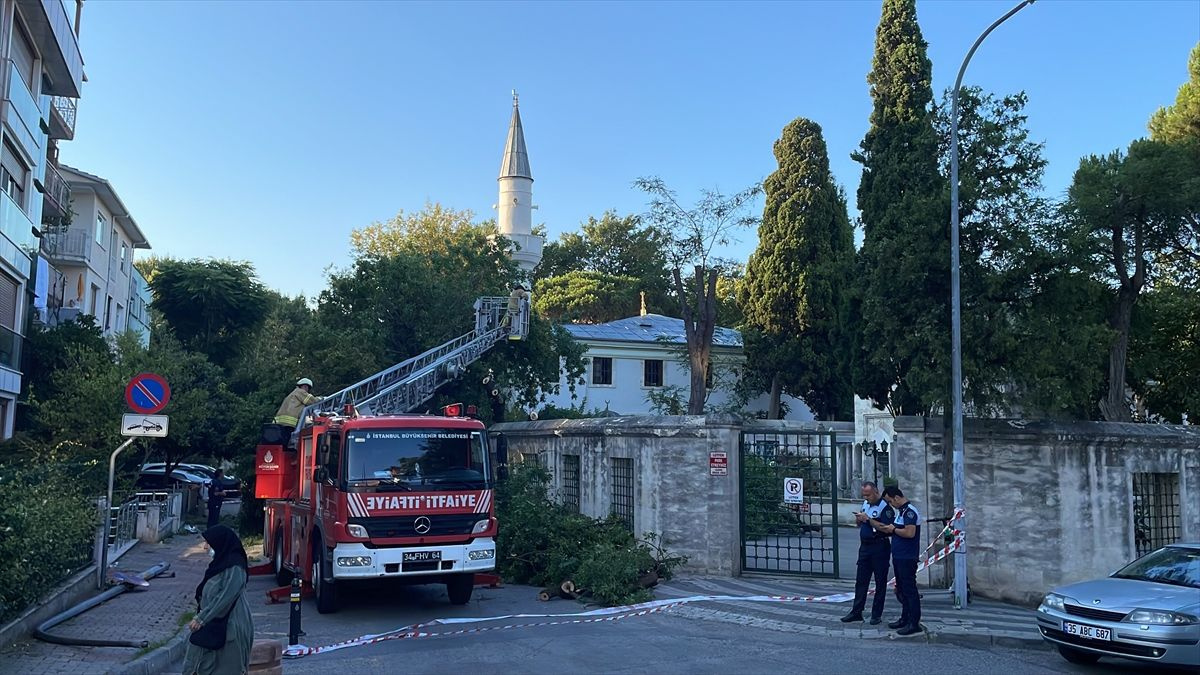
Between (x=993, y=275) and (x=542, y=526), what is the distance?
8270 millimetres

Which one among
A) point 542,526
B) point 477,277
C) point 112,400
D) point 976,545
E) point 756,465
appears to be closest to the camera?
point 976,545

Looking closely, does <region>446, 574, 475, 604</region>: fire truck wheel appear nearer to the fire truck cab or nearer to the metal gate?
the fire truck cab

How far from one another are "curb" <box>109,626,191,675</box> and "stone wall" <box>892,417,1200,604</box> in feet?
33.3

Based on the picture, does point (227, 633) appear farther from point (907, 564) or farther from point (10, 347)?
point (10, 347)

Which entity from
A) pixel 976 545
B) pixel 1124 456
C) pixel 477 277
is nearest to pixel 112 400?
pixel 477 277

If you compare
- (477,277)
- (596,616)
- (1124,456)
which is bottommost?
(596,616)

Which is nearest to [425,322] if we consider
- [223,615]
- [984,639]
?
[984,639]

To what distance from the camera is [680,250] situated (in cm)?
4081

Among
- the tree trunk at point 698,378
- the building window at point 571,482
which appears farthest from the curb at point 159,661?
the tree trunk at point 698,378

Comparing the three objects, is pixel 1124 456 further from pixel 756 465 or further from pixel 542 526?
pixel 542 526

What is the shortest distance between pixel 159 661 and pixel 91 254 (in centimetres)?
3151

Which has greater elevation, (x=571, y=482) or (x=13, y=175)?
(x=13, y=175)

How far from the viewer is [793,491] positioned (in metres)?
14.1

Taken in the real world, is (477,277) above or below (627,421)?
above
